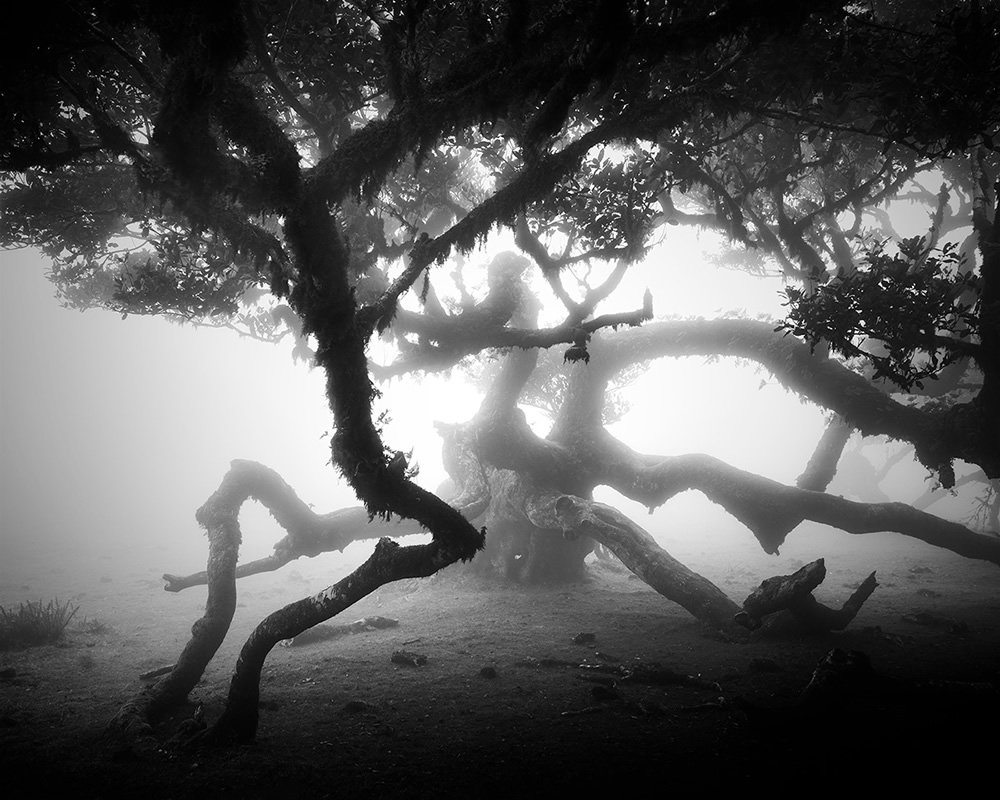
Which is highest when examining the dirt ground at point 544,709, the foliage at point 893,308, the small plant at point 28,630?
the foliage at point 893,308

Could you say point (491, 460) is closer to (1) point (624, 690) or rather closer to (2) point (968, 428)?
(1) point (624, 690)

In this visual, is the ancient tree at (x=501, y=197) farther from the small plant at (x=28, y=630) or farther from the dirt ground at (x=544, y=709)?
the small plant at (x=28, y=630)

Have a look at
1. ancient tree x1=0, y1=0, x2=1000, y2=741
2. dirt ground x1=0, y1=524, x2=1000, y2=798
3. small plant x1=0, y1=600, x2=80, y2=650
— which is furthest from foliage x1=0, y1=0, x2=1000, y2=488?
small plant x1=0, y1=600, x2=80, y2=650

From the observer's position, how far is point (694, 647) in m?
8.59

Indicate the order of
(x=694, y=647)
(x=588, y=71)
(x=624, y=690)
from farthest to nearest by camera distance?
(x=694, y=647)
(x=624, y=690)
(x=588, y=71)

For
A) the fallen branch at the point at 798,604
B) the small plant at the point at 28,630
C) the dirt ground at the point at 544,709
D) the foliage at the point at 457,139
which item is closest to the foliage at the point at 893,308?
the foliage at the point at 457,139

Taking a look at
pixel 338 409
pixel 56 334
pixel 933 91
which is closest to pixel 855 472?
pixel 933 91

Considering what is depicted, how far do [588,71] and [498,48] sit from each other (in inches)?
40.7

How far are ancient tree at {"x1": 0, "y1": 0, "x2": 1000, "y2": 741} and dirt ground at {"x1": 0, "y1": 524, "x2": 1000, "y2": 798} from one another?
955 mm

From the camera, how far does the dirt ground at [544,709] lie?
4297 millimetres

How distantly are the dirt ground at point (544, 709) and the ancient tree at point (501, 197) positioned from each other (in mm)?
955

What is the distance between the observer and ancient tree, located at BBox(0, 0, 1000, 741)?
4867 mm

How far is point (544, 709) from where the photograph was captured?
20.0 ft

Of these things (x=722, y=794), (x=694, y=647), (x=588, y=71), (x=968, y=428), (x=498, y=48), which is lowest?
(x=694, y=647)
